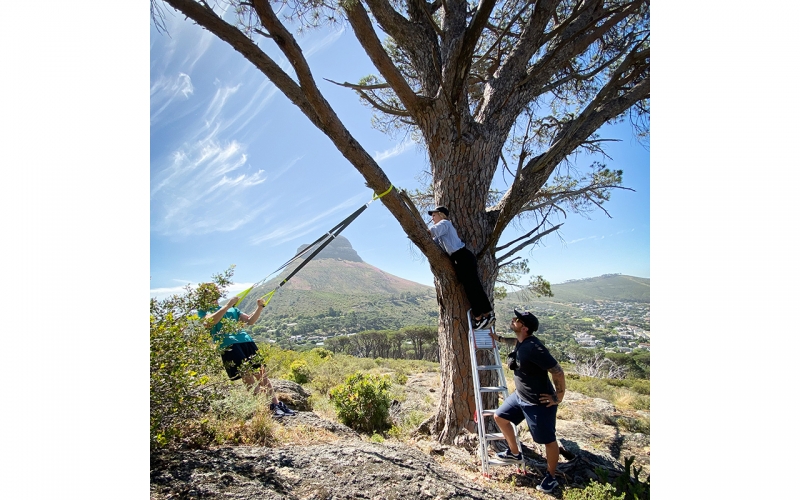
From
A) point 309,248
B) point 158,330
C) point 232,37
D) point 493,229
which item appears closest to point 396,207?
point 309,248

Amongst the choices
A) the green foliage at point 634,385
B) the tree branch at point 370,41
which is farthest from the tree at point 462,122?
the green foliage at point 634,385

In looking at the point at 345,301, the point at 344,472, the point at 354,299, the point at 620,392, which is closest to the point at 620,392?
the point at 620,392

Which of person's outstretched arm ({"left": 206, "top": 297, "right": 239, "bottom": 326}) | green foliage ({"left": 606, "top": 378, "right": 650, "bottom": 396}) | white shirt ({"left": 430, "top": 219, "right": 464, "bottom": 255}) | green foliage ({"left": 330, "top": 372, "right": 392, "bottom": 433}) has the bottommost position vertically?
green foliage ({"left": 606, "top": 378, "right": 650, "bottom": 396})

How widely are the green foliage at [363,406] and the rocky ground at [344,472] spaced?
1.69 ft

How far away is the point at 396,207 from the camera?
3.23m

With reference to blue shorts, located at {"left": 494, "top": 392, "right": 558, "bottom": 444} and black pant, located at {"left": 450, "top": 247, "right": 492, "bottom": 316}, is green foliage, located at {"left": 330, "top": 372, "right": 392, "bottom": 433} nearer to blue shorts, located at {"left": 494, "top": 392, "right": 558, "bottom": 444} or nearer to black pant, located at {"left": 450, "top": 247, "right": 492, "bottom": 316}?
black pant, located at {"left": 450, "top": 247, "right": 492, "bottom": 316}

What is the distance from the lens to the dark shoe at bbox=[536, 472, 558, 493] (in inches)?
110

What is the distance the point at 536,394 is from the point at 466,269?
3.93 feet

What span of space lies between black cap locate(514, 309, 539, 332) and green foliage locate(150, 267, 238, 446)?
233cm

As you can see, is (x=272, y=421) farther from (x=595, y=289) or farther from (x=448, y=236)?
(x=595, y=289)

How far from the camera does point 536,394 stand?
2820 mm

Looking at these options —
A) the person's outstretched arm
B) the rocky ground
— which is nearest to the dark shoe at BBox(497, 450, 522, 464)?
the rocky ground

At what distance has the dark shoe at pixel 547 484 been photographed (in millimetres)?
2797
